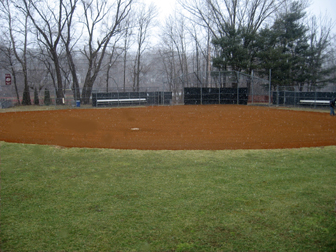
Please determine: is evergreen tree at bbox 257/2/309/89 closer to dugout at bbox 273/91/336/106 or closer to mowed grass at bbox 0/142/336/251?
dugout at bbox 273/91/336/106


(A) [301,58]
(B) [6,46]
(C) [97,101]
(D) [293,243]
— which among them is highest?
(B) [6,46]

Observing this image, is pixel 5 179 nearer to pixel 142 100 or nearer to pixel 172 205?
pixel 172 205

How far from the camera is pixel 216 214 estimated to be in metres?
4.68

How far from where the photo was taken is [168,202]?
203 inches

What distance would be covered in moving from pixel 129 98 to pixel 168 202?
3018 cm

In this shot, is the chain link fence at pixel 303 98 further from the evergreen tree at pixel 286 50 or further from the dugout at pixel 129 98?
the dugout at pixel 129 98

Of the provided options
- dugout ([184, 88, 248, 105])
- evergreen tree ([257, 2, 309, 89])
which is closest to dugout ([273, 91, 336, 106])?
dugout ([184, 88, 248, 105])

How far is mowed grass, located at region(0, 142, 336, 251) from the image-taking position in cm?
391

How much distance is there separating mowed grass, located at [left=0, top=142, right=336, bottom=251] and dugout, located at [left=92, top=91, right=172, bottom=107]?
83.0 feet

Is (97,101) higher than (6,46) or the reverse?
the reverse

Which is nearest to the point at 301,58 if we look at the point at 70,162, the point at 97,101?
the point at 97,101

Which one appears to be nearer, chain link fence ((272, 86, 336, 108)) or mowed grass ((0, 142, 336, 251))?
mowed grass ((0, 142, 336, 251))

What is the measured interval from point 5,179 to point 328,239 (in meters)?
Answer: 6.62

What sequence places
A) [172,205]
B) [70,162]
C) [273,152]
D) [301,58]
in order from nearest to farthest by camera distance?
[172,205] < [70,162] < [273,152] < [301,58]
